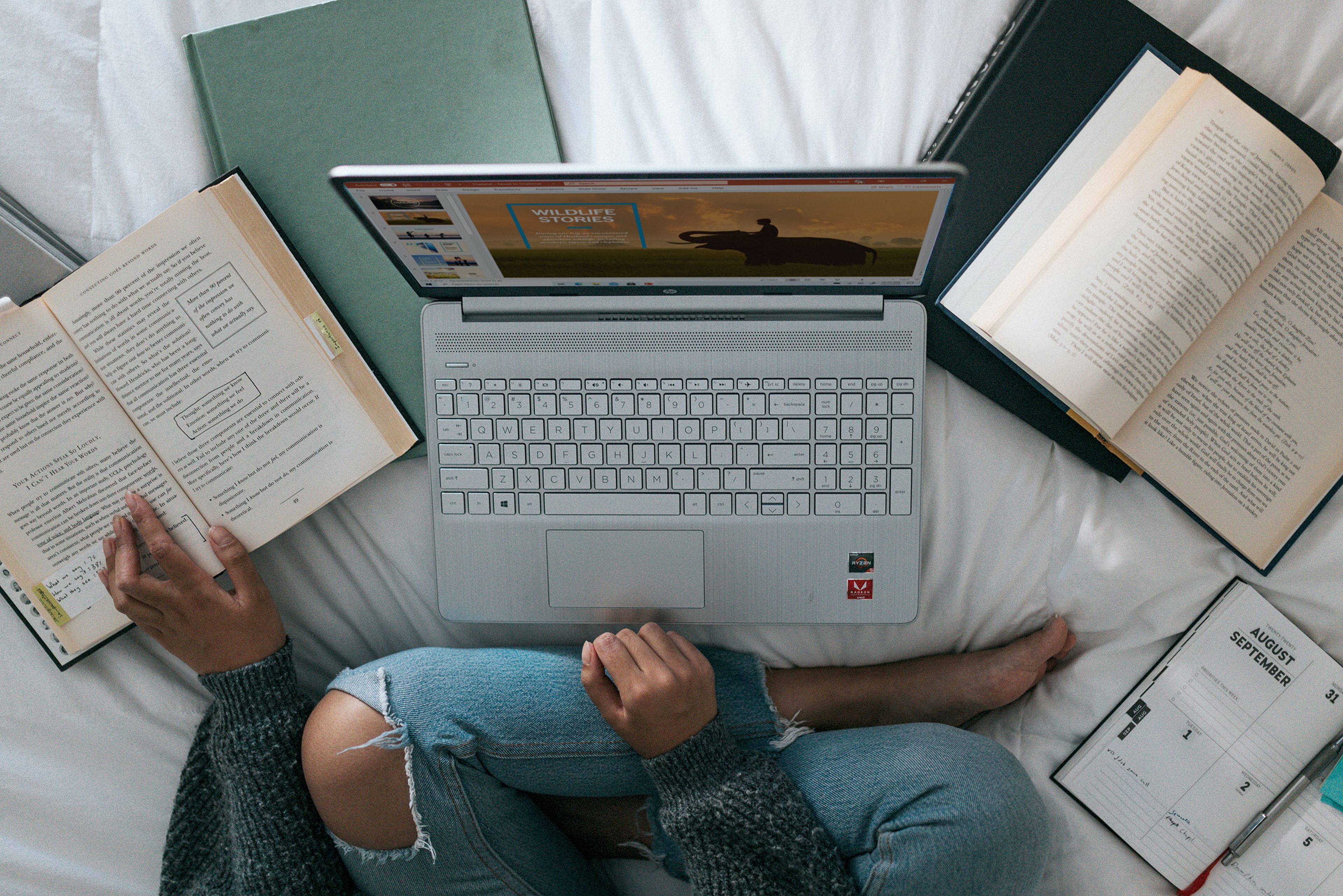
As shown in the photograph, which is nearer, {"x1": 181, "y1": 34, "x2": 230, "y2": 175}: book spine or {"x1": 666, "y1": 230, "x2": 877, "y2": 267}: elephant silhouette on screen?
{"x1": 666, "y1": 230, "x2": 877, "y2": 267}: elephant silhouette on screen

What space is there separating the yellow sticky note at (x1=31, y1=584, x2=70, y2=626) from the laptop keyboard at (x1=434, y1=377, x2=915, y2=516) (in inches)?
15.8

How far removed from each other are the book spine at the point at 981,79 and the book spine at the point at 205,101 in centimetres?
70

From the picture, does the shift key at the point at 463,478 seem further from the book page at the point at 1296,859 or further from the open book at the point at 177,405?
the book page at the point at 1296,859

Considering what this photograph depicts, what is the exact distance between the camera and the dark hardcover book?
79 cm

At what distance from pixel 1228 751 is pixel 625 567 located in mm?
614

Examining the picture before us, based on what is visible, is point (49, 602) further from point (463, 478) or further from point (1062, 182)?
point (1062, 182)

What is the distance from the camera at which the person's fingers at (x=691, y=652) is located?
30.8 inches

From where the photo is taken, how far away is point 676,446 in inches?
30.7

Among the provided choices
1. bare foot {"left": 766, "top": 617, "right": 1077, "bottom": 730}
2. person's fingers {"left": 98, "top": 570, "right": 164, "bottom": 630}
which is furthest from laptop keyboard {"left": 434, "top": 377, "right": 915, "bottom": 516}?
person's fingers {"left": 98, "top": 570, "right": 164, "bottom": 630}

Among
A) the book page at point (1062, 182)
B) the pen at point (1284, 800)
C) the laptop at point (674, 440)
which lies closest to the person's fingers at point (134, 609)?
the laptop at point (674, 440)

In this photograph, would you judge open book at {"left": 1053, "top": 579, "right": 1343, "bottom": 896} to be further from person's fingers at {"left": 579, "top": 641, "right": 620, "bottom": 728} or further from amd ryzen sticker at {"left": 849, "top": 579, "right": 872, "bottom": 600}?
person's fingers at {"left": 579, "top": 641, "right": 620, "bottom": 728}

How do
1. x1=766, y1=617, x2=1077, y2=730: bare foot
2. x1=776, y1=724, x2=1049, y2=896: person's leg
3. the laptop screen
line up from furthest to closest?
x1=766, y1=617, x2=1077, y2=730: bare foot, x1=776, y1=724, x2=1049, y2=896: person's leg, the laptop screen

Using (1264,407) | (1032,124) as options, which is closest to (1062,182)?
(1032,124)

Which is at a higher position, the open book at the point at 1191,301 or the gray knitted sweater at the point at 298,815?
the open book at the point at 1191,301
